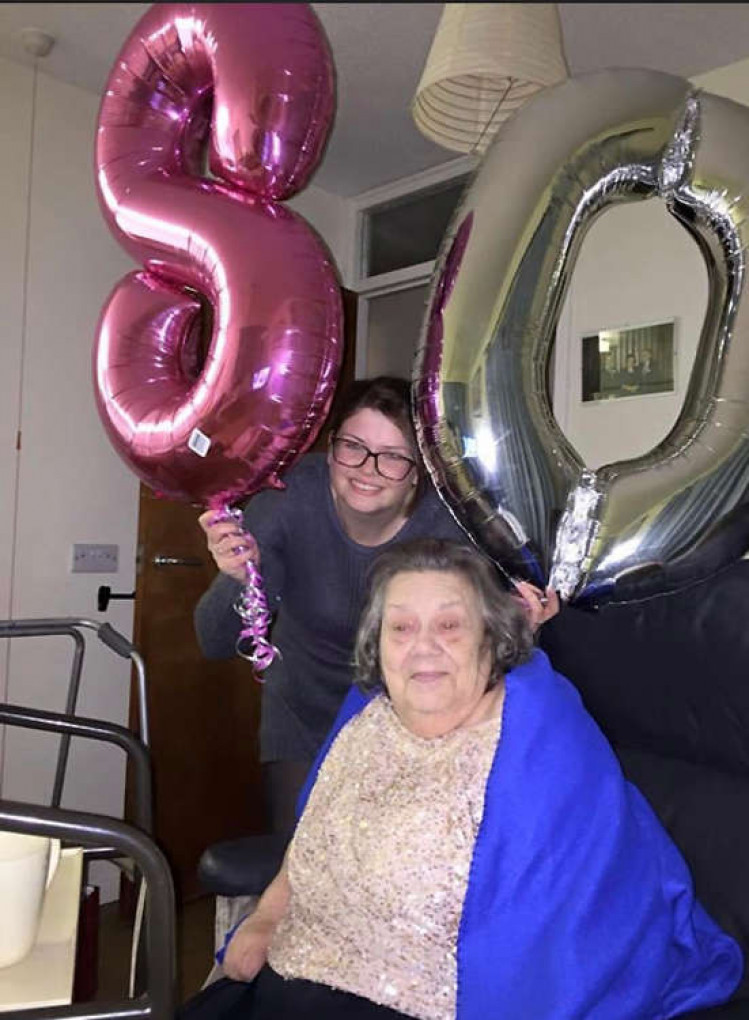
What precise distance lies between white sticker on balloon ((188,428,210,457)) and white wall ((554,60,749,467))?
1816 mm

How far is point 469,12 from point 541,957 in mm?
1068

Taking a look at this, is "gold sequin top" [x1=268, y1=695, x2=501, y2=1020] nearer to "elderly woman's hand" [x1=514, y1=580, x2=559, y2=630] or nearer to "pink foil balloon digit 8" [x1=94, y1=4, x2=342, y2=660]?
"elderly woman's hand" [x1=514, y1=580, x2=559, y2=630]

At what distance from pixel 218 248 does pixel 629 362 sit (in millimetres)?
1910

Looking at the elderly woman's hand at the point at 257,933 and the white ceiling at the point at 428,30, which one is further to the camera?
the elderly woman's hand at the point at 257,933

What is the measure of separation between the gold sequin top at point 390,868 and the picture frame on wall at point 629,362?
154 centimetres

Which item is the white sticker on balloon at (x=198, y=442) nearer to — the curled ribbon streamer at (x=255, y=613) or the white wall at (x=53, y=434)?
the curled ribbon streamer at (x=255, y=613)

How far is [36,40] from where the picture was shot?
1.31 m

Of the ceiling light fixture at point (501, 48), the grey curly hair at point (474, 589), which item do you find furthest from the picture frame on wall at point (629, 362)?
the grey curly hair at point (474, 589)

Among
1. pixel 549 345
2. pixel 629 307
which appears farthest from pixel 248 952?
pixel 629 307

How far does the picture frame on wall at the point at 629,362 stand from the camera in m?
2.45

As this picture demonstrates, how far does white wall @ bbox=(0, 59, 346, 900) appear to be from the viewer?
2477 mm

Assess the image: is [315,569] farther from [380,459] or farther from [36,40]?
[36,40]

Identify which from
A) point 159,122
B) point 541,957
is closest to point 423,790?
point 541,957

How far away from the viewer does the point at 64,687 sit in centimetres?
259
